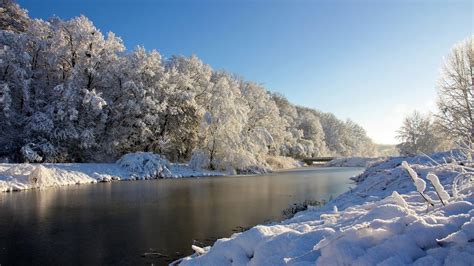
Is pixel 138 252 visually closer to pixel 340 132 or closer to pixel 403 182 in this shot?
pixel 403 182

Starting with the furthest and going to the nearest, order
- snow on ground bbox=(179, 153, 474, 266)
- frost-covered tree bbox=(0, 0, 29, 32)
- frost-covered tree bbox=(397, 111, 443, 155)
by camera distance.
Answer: frost-covered tree bbox=(397, 111, 443, 155) < frost-covered tree bbox=(0, 0, 29, 32) < snow on ground bbox=(179, 153, 474, 266)

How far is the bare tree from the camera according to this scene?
18.0 metres

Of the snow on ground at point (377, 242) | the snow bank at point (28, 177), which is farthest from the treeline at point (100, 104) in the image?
the snow on ground at point (377, 242)

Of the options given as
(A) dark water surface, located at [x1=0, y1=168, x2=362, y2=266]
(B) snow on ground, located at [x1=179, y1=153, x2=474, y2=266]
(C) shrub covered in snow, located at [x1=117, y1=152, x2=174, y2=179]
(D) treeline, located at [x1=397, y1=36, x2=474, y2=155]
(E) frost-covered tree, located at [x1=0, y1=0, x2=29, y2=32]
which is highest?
(E) frost-covered tree, located at [x1=0, y1=0, x2=29, y2=32]

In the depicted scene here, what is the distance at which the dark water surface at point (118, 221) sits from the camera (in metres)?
7.45

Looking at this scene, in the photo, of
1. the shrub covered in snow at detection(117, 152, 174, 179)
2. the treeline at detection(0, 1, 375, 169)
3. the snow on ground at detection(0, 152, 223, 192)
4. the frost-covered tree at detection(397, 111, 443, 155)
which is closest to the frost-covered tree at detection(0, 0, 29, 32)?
the treeline at detection(0, 1, 375, 169)

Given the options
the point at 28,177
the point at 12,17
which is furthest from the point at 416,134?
the point at 12,17

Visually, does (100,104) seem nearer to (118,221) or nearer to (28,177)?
(28,177)

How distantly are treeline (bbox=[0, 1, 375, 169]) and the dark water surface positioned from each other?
11.1m

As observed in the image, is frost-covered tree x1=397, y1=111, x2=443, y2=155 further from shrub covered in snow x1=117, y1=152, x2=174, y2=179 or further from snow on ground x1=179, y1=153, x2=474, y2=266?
snow on ground x1=179, y1=153, x2=474, y2=266

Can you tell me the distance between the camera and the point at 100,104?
90.5 ft

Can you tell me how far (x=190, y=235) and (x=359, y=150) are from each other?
81.8 meters

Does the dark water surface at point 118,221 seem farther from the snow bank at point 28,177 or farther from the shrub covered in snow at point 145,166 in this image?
the shrub covered in snow at point 145,166

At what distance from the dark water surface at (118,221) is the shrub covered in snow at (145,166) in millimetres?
8887
